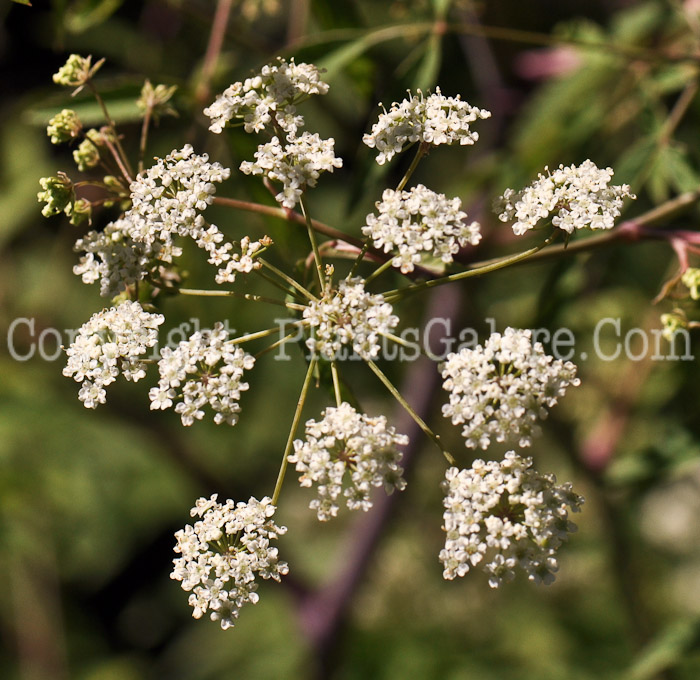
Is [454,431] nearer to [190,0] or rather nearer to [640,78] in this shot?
[640,78]

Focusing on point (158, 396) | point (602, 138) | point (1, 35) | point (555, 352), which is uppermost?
point (1, 35)

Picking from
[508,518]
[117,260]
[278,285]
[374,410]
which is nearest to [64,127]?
[117,260]

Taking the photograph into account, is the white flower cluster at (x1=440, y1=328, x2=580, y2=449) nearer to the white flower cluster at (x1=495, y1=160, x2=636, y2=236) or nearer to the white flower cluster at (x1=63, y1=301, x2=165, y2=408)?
the white flower cluster at (x1=495, y1=160, x2=636, y2=236)

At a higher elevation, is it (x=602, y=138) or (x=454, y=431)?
(x=602, y=138)

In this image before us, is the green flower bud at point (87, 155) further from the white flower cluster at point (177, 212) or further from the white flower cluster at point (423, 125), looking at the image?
the white flower cluster at point (423, 125)

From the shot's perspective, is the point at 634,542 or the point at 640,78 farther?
the point at 634,542

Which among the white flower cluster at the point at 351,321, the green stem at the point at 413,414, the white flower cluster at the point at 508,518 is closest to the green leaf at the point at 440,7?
the white flower cluster at the point at 351,321

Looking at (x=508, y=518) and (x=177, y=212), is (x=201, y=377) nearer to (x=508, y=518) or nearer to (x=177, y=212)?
(x=177, y=212)

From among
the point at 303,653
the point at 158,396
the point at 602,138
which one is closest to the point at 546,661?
the point at 303,653
